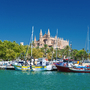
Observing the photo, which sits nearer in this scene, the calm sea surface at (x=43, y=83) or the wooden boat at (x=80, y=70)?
the calm sea surface at (x=43, y=83)

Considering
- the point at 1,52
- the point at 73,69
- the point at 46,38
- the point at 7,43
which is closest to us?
the point at 73,69

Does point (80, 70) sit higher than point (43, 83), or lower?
higher

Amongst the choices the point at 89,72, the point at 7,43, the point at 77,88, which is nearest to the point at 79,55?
the point at 7,43

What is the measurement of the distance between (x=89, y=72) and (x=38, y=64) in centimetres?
1600

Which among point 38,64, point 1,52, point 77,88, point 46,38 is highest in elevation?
point 46,38

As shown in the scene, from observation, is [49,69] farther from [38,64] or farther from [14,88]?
[14,88]

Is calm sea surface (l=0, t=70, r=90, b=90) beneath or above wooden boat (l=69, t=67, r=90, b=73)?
beneath

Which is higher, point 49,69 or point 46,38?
point 46,38

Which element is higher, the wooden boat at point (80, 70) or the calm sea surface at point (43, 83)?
the wooden boat at point (80, 70)

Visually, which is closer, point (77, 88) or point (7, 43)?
point (77, 88)

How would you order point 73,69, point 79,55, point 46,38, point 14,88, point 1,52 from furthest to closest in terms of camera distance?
point 46,38 → point 79,55 → point 1,52 → point 73,69 → point 14,88

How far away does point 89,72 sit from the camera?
5172cm

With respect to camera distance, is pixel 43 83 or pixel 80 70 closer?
pixel 43 83

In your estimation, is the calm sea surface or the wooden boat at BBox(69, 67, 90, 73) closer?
the calm sea surface
